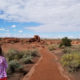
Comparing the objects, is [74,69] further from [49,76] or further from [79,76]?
[49,76]

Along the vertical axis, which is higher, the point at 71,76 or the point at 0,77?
the point at 0,77

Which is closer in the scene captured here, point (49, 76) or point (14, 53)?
point (49, 76)

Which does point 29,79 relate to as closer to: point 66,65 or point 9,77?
point 9,77

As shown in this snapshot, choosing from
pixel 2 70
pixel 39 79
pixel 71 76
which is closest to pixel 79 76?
pixel 71 76

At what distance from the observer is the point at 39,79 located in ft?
37.7

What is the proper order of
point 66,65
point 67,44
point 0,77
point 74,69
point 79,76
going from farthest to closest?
Result: point 67,44 < point 66,65 < point 74,69 < point 79,76 < point 0,77

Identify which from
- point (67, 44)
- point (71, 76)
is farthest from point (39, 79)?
point (67, 44)

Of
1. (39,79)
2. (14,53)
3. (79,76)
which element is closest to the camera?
(39,79)

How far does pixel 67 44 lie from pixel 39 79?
37946mm

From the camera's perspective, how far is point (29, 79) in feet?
38.4

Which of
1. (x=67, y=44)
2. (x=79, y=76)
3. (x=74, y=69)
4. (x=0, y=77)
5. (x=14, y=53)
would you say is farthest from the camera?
(x=67, y=44)

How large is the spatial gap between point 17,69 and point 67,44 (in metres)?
35.6

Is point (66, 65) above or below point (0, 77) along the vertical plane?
below

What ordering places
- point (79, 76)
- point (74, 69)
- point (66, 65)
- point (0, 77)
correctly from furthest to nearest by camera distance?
1. point (66, 65)
2. point (74, 69)
3. point (79, 76)
4. point (0, 77)
